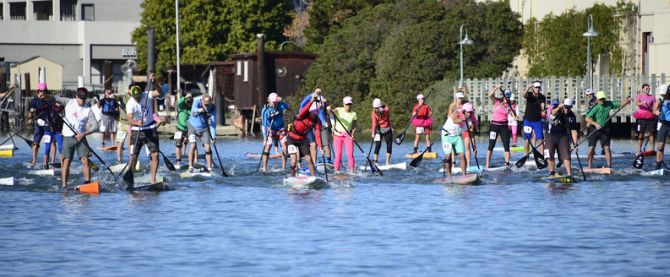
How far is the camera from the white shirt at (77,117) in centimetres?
2636

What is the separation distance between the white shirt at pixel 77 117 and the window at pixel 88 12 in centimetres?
9194

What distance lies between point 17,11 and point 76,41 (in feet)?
30.8

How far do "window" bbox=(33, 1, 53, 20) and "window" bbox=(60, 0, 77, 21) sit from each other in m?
1.28

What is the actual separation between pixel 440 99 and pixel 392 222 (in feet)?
130

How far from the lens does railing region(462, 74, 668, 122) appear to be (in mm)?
53844

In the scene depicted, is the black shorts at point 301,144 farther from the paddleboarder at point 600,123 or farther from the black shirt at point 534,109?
the paddleboarder at point 600,123

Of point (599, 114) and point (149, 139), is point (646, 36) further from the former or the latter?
point (149, 139)

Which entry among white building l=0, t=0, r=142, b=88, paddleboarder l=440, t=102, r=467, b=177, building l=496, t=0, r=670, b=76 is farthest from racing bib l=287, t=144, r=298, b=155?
white building l=0, t=0, r=142, b=88

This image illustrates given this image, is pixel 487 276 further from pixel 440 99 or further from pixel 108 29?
pixel 108 29

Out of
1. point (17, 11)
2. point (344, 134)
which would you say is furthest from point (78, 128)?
point (17, 11)

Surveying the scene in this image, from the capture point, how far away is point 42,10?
394ft

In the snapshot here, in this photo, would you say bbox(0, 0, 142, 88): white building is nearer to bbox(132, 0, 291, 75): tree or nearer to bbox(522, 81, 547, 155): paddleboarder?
bbox(132, 0, 291, 75): tree

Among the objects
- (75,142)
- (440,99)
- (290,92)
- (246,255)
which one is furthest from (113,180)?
(290,92)

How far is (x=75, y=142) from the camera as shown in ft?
86.6
